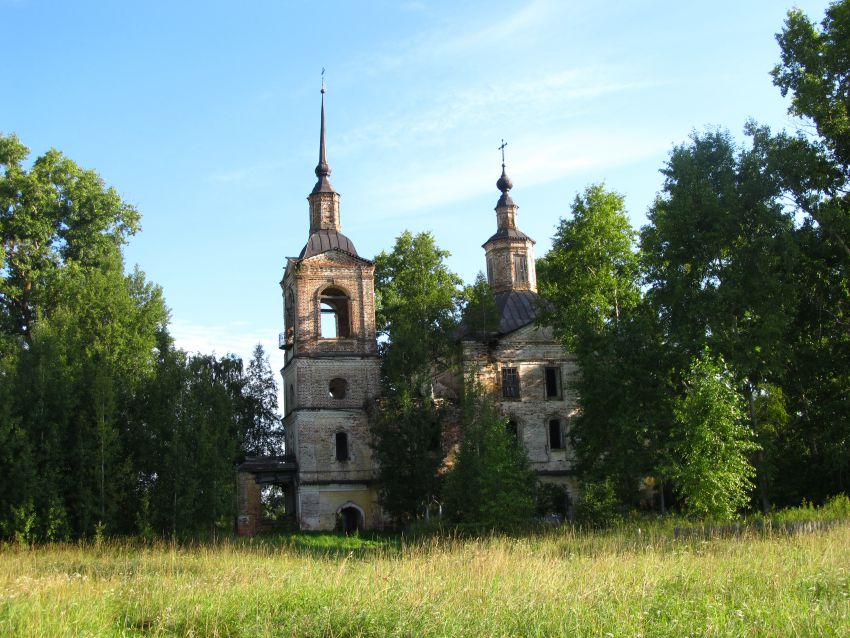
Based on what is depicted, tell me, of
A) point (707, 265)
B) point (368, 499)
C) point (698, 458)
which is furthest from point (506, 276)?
point (698, 458)

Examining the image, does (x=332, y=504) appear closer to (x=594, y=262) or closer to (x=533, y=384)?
(x=533, y=384)

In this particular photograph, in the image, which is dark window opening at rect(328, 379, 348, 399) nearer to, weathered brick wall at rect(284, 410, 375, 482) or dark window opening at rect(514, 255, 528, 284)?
weathered brick wall at rect(284, 410, 375, 482)

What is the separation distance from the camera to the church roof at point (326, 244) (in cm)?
3303

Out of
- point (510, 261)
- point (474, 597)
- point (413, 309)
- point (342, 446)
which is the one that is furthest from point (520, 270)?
point (474, 597)

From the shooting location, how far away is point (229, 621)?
9.05 meters

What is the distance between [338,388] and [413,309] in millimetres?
→ 3826

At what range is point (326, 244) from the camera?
109 ft

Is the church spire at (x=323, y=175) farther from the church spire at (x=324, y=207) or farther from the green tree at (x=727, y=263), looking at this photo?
the green tree at (x=727, y=263)

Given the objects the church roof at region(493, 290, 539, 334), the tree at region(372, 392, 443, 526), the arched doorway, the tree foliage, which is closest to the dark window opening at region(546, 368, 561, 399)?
the church roof at region(493, 290, 539, 334)

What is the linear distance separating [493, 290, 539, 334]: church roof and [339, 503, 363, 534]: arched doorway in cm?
849

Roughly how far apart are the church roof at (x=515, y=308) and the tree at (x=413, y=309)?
1926 mm

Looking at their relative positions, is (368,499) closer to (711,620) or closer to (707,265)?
(707,265)

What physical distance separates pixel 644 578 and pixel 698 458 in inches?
402

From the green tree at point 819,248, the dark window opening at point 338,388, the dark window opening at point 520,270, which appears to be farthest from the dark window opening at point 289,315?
the green tree at point 819,248
